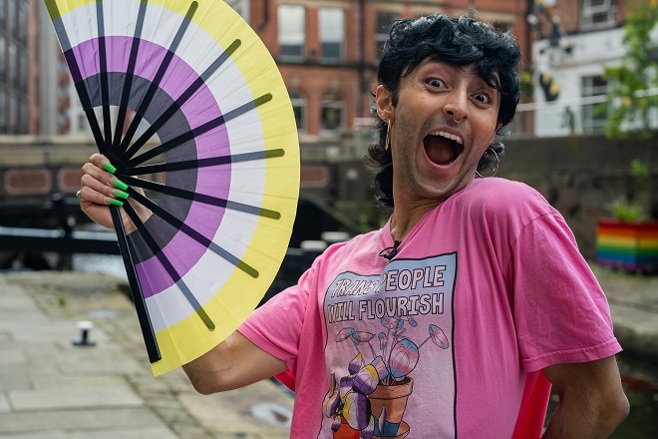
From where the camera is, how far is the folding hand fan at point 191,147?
1.83 metres

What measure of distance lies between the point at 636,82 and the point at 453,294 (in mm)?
12164

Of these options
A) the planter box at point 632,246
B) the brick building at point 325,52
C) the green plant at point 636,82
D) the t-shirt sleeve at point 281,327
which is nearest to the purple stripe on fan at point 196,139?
the t-shirt sleeve at point 281,327

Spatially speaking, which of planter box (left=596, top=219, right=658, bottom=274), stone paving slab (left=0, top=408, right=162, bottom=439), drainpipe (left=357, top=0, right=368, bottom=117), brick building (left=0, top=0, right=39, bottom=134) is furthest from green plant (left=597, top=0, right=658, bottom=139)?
brick building (left=0, top=0, right=39, bottom=134)

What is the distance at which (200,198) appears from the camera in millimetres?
1883

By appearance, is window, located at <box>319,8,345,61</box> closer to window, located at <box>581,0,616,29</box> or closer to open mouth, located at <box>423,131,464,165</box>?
window, located at <box>581,0,616,29</box>

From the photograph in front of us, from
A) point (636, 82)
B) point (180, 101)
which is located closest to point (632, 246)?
point (636, 82)

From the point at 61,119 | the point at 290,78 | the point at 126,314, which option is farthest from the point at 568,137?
the point at 61,119

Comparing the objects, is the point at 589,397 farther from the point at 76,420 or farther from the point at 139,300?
the point at 76,420

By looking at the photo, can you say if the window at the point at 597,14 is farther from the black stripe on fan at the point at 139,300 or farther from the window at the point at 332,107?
the black stripe on fan at the point at 139,300

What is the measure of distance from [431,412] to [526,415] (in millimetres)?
216

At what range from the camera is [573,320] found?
1.53 metres

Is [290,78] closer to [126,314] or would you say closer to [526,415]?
[126,314]

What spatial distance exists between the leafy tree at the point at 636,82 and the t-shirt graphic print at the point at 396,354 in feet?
38.7

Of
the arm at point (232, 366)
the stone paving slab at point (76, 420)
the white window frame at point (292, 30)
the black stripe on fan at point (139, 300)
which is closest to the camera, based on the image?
the black stripe on fan at point (139, 300)
